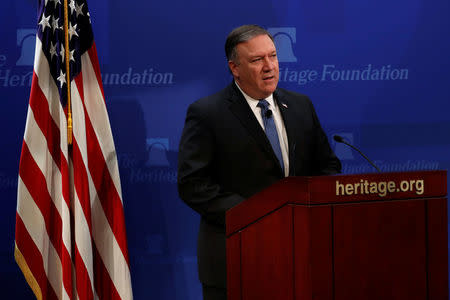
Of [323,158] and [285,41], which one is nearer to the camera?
[323,158]

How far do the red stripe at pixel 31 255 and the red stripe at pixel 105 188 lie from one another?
0.42 meters

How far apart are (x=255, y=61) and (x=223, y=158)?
44cm

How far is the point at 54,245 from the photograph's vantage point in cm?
323

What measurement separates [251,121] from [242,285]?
0.87 meters

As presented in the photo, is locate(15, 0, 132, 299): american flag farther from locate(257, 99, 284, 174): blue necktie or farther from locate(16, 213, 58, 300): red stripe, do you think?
locate(257, 99, 284, 174): blue necktie

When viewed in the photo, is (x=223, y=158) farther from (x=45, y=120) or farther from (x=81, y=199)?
(x=45, y=120)

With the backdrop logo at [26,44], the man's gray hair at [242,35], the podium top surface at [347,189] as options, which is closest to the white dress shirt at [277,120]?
the man's gray hair at [242,35]

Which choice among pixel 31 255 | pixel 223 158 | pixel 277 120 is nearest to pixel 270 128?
pixel 277 120

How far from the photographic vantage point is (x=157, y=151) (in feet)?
12.2

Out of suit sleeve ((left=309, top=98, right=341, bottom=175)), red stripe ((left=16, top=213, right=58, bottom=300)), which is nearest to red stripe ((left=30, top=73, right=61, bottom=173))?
red stripe ((left=16, top=213, right=58, bottom=300))

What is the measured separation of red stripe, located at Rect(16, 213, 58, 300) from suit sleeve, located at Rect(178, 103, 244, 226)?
1.03 meters

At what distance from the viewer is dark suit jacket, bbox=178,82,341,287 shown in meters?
2.57

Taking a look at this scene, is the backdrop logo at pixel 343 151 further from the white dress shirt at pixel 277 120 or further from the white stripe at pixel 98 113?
the white stripe at pixel 98 113

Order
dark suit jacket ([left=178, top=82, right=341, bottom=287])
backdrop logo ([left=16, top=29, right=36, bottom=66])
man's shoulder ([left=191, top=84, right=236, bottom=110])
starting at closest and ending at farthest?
dark suit jacket ([left=178, top=82, right=341, bottom=287]) < man's shoulder ([left=191, top=84, right=236, bottom=110]) < backdrop logo ([left=16, top=29, right=36, bottom=66])
